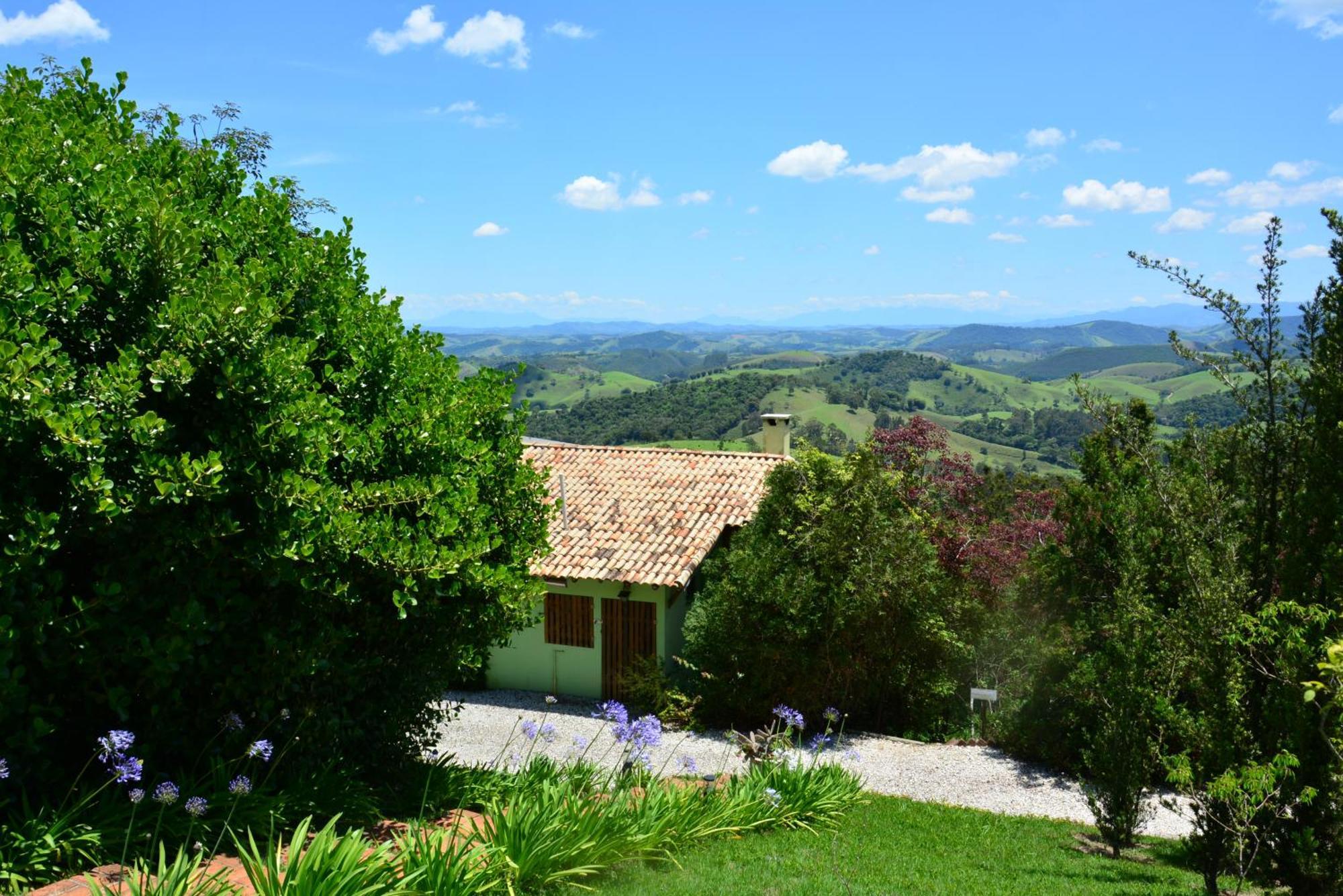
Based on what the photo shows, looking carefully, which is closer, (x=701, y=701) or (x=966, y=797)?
(x=966, y=797)

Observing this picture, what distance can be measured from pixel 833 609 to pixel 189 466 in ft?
41.6

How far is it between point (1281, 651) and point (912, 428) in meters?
17.4

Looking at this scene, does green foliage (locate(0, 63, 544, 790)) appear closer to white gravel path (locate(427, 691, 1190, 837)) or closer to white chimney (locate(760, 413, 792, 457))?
white gravel path (locate(427, 691, 1190, 837))

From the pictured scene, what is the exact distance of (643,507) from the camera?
21031 mm

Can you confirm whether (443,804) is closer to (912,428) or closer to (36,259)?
(36,259)

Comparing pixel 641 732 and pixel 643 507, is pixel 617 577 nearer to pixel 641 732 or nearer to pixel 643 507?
pixel 643 507

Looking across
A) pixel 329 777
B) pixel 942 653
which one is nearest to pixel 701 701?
pixel 942 653

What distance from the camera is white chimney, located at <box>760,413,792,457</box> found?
2594cm

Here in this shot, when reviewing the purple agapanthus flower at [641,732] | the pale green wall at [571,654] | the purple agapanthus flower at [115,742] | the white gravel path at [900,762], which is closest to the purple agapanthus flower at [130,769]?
the purple agapanthus flower at [115,742]

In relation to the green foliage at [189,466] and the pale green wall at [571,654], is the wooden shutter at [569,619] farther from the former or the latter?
the green foliage at [189,466]

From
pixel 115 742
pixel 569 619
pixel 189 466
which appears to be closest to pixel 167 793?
pixel 115 742

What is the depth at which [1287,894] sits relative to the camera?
8531mm

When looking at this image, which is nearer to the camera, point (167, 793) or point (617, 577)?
point (167, 793)

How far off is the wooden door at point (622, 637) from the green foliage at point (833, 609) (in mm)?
1333
